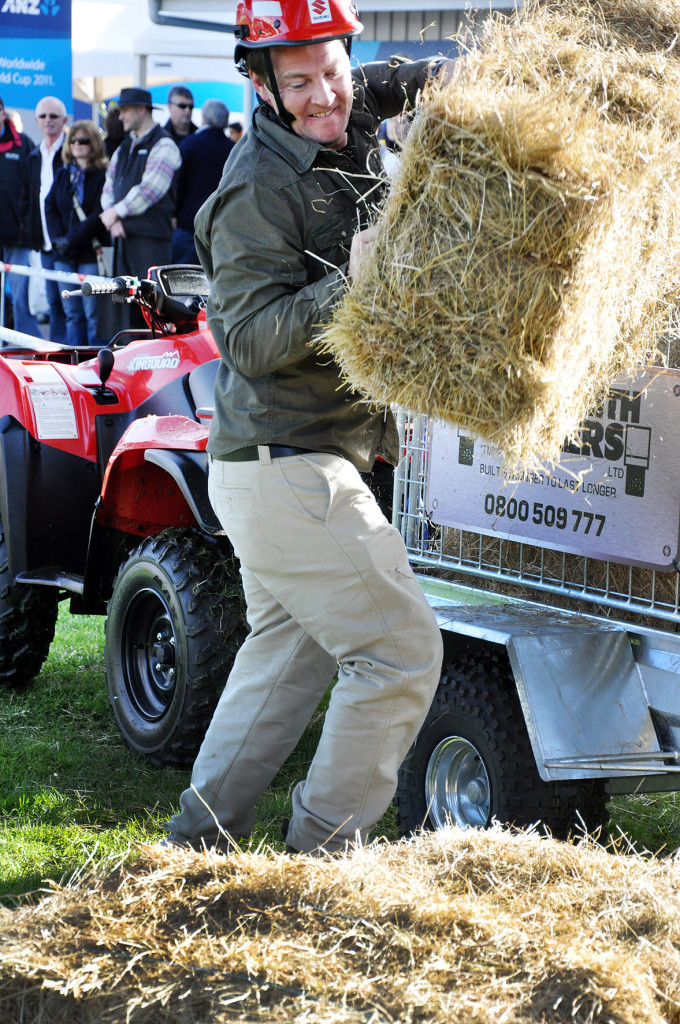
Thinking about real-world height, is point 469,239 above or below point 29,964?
above

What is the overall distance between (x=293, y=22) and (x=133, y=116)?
756 centimetres

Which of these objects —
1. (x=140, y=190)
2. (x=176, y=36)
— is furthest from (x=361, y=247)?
(x=176, y=36)

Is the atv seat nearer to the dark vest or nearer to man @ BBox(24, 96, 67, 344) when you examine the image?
the dark vest

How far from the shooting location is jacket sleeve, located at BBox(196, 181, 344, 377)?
269 centimetres

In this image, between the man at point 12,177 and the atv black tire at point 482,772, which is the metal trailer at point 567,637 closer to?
the atv black tire at point 482,772

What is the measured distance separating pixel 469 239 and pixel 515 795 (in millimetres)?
1551

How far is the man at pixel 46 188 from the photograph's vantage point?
11.5 meters

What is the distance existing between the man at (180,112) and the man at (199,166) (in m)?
0.65

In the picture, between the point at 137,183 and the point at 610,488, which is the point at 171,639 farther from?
the point at 137,183

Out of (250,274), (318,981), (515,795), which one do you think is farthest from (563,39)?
(318,981)

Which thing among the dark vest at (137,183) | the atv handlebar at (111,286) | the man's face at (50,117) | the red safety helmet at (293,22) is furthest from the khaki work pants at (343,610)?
the man's face at (50,117)

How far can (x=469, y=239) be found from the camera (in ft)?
7.84

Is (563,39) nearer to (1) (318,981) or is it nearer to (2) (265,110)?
(2) (265,110)

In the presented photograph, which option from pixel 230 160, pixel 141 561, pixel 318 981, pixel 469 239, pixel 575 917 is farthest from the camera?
pixel 141 561
